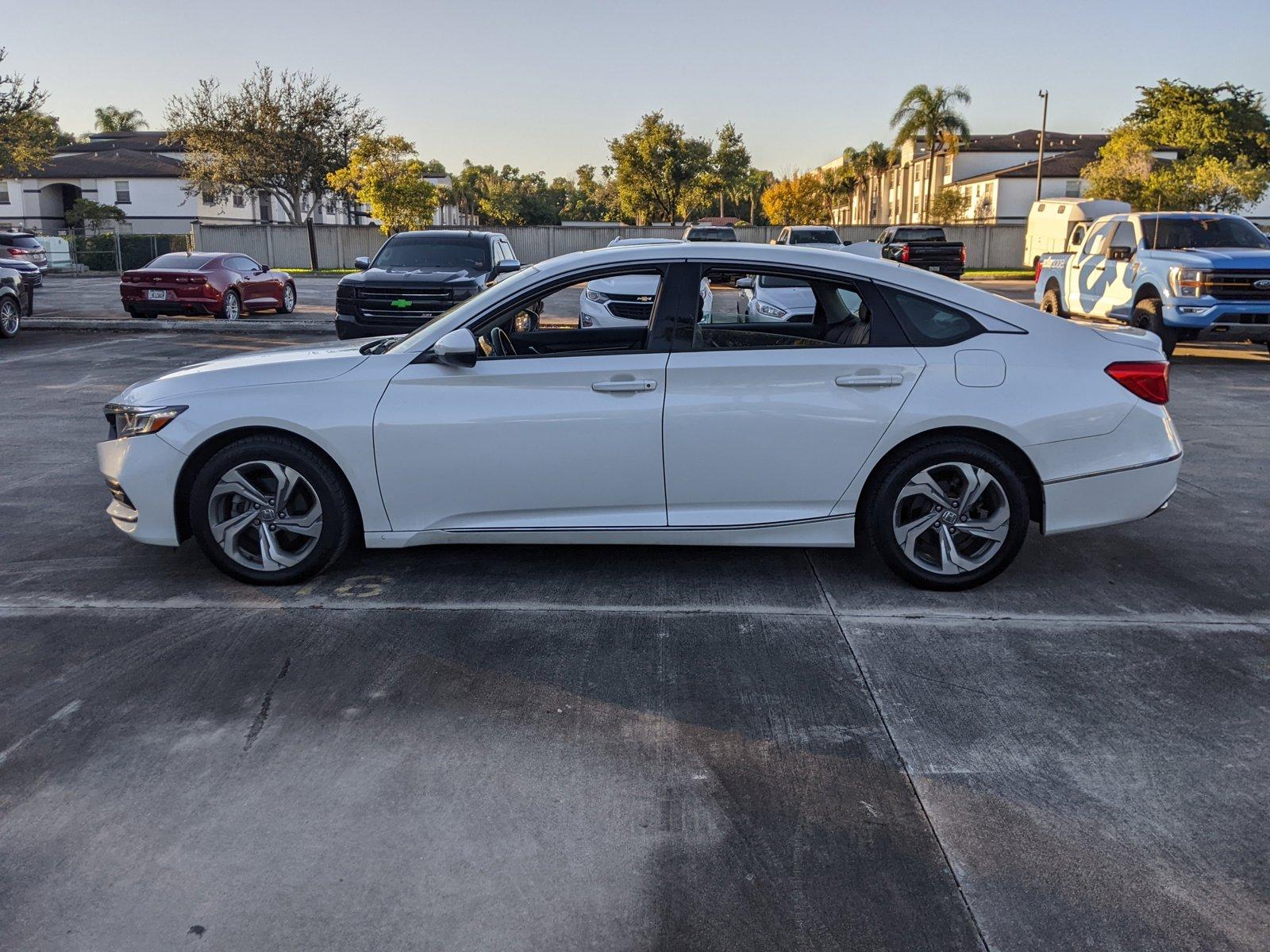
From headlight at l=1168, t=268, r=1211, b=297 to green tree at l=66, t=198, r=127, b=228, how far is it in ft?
200

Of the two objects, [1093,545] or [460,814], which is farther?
[1093,545]

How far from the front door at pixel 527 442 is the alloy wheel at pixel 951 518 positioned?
3.95ft

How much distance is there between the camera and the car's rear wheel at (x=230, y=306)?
20.8 metres

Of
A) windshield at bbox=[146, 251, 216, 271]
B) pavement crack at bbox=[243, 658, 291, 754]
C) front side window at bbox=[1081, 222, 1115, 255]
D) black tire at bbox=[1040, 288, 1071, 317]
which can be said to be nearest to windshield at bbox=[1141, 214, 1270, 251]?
front side window at bbox=[1081, 222, 1115, 255]

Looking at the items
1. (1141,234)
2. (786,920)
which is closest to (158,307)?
(1141,234)

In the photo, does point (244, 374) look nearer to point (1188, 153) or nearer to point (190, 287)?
point (190, 287)

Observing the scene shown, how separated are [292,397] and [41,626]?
1.53m

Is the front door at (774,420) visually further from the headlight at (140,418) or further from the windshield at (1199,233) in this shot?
the windshield at (1199,233)

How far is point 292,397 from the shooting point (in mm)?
5094

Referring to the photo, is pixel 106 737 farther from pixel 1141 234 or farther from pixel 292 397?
pixel 1141 234

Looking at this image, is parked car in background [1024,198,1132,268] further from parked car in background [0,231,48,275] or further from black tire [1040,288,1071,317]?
parked car in background [0,231,48,275]

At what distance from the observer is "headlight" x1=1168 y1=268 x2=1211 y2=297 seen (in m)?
13.4

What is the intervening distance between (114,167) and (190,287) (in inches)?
2132

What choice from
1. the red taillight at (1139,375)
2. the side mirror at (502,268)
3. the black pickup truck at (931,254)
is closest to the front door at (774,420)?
the red taillight at (1139,375)
